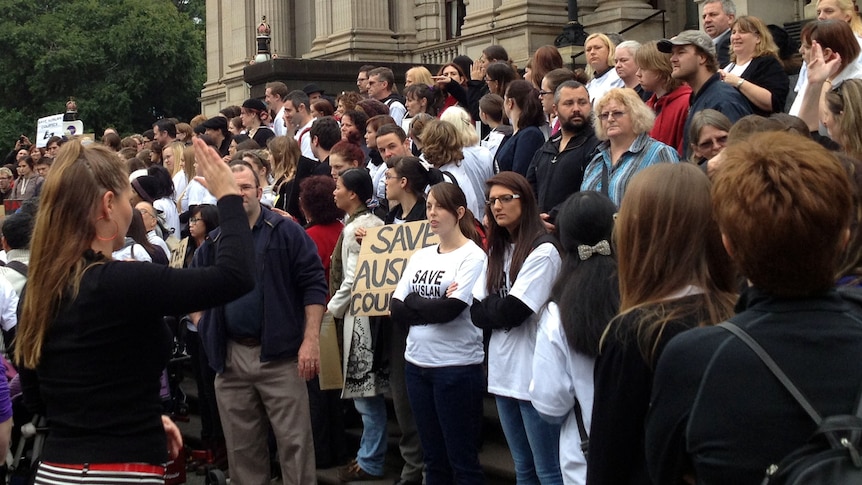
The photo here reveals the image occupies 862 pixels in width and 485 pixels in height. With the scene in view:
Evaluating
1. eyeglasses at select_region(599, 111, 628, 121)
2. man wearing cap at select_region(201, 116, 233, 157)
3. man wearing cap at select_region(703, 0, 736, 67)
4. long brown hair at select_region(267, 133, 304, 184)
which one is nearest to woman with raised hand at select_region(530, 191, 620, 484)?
eyeglasses at select_region(599, 111, 628, 121)

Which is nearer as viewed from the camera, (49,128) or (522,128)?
(522,128)

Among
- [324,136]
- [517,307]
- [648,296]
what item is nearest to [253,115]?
[324,136]

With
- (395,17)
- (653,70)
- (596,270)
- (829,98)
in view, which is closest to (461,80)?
(653,70)

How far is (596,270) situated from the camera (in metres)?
4.49

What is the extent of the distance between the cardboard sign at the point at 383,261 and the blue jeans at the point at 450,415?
813 millimetres

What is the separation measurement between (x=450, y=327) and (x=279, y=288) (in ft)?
3.89

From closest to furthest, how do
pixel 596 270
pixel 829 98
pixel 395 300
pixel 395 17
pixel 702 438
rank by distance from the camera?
pixel 702 438
pixel 596 270
pixel 829 98
pixel 395 300
pixel 395 17

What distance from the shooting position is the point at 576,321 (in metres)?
4.44

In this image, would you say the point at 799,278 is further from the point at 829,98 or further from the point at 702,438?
the point at 829,98

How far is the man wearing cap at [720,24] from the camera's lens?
10.2 meters

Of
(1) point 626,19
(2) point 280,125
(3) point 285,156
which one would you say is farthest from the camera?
(1) point 626,19

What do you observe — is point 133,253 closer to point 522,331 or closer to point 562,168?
point 562,168

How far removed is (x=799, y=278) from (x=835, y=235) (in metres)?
0.14

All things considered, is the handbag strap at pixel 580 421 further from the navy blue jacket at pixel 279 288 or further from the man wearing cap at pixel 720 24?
the man wearing cap at pixel 720 24
